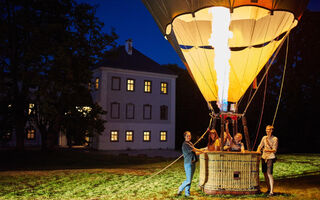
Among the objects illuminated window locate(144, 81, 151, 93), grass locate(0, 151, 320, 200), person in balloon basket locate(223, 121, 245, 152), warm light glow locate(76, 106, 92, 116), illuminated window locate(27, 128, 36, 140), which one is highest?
illuminated window locate(144, 81, 151, 93)

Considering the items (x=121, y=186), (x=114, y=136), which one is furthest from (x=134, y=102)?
(x=121, y=186)

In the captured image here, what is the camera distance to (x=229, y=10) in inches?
320

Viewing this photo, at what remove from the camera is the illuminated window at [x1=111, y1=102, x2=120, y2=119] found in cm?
3019

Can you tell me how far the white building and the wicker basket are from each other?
872 inches

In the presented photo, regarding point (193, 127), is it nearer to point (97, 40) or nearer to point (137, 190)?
point (97, 40)

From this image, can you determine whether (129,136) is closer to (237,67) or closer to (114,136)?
(114,136)

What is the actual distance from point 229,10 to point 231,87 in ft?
7.56

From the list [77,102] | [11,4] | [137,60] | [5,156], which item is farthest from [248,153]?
[137,60]

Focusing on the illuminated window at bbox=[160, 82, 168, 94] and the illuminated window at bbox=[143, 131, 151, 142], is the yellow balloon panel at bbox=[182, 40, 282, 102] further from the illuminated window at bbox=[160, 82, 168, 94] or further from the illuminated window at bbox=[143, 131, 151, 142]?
the illuminated window at bbox=[160, 82, 168, 94]

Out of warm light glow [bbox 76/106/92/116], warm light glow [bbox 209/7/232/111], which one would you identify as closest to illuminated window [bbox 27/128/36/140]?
warm light glow [bbox 76/106/92/116]

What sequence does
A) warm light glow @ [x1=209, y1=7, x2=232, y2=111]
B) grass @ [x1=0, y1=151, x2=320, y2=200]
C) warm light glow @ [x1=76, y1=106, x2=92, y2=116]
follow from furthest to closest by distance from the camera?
1. warm light glow @ [x1=76, y1=106, x2=92, y2=116]
2. warm light glow @ [x1=209, y1=7, x2=232, y2=111]
3. grass @ [x1=0, y1=151, x2=320, y2=200]

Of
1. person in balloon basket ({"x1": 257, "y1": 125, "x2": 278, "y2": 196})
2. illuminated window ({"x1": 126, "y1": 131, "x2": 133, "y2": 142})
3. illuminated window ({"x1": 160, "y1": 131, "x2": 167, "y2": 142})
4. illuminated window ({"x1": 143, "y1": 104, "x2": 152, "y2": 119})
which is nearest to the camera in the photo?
person in balloon basket ({"x1": 257, "y1": 125, "x2": 278, "y2": 196})

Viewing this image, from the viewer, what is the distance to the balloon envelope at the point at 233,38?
882 cm

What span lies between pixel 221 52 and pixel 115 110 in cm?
2214
